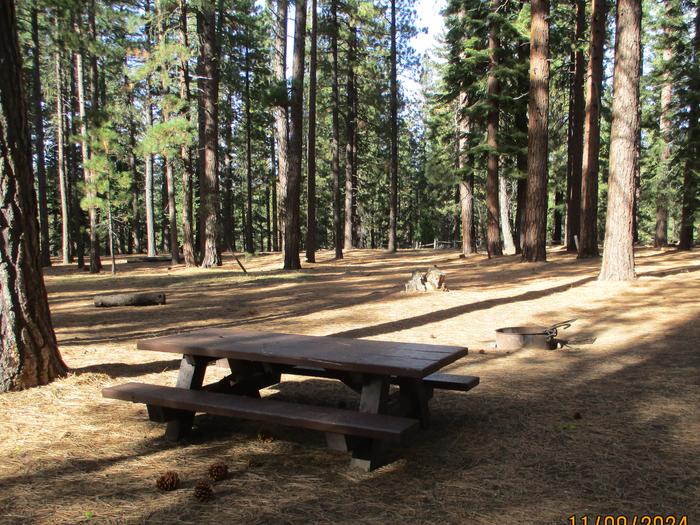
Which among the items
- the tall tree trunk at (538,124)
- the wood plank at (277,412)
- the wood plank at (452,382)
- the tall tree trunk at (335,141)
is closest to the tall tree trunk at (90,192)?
the tall tree trunk at (335,141)

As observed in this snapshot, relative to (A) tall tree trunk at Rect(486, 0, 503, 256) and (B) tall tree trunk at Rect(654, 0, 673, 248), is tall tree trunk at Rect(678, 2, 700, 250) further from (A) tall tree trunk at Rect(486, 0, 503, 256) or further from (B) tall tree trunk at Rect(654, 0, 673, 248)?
(A) tall tree trunk at Rect(486, 0, 503, 256)

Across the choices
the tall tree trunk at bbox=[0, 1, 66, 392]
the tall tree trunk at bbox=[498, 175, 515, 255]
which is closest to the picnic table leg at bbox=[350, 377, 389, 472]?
the tall tree trunk at bbox=[0, 1, 66, 392]

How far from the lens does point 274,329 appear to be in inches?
325

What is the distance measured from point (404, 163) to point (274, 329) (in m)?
45.3

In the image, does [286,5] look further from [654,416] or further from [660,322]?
[654,416]

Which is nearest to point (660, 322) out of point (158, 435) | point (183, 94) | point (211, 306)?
point (158, 435)

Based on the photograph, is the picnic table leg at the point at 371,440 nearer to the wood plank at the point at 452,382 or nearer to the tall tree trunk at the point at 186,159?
the wood plank at the point at 452,382

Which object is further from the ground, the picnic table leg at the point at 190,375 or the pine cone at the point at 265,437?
the picnic table leg at the point at 190,375

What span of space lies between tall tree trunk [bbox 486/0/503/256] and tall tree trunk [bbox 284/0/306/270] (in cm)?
663

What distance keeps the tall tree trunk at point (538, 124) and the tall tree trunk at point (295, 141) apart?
697cm

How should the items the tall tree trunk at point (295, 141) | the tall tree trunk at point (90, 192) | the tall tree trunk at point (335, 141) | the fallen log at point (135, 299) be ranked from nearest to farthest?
1. the fallen log at point (135, 299)
2. the tall tree trunk at point (295, 141)
3. the tall tree trunk at point (90, 192)
4. the tall tree trunk at point (335, 141)

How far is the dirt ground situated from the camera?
285 centimetres

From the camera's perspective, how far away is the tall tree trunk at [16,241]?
185 inches

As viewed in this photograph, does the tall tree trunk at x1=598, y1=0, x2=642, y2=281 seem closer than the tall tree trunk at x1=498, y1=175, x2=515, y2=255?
Yes
